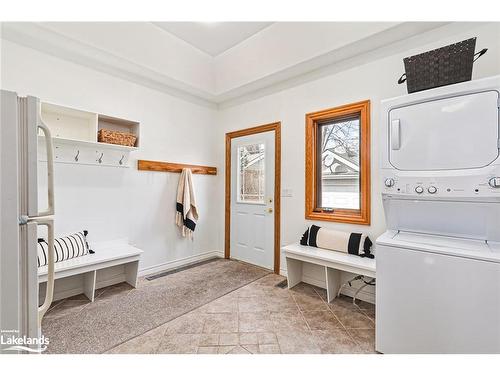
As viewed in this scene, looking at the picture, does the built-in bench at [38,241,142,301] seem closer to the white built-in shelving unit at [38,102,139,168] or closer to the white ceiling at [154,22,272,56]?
the white built-in shelving unit at [38,102,139,168]

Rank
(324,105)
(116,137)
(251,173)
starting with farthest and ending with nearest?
(251,173) → (324,105) → (116,137)

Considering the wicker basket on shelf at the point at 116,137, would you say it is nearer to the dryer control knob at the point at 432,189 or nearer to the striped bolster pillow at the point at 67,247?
the striped bolster pillow at the point at 67,247

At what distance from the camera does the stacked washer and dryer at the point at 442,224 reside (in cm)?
134

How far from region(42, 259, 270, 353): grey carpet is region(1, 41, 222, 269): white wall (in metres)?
0.60

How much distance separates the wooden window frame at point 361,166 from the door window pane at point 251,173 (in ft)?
2.48

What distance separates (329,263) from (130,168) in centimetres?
257

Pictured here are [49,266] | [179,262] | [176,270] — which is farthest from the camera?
[179,262]

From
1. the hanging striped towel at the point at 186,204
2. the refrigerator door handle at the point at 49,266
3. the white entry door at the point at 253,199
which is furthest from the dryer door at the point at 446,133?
the hanging striped towel at the point at 186,204

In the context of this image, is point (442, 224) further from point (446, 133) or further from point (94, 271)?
point (94, 271)

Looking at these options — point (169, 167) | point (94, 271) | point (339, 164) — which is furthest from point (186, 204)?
point (339, 164)

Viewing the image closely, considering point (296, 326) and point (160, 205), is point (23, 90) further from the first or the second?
point (296, 326)

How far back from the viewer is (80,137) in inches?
104

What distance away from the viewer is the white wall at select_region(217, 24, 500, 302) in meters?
2.03
